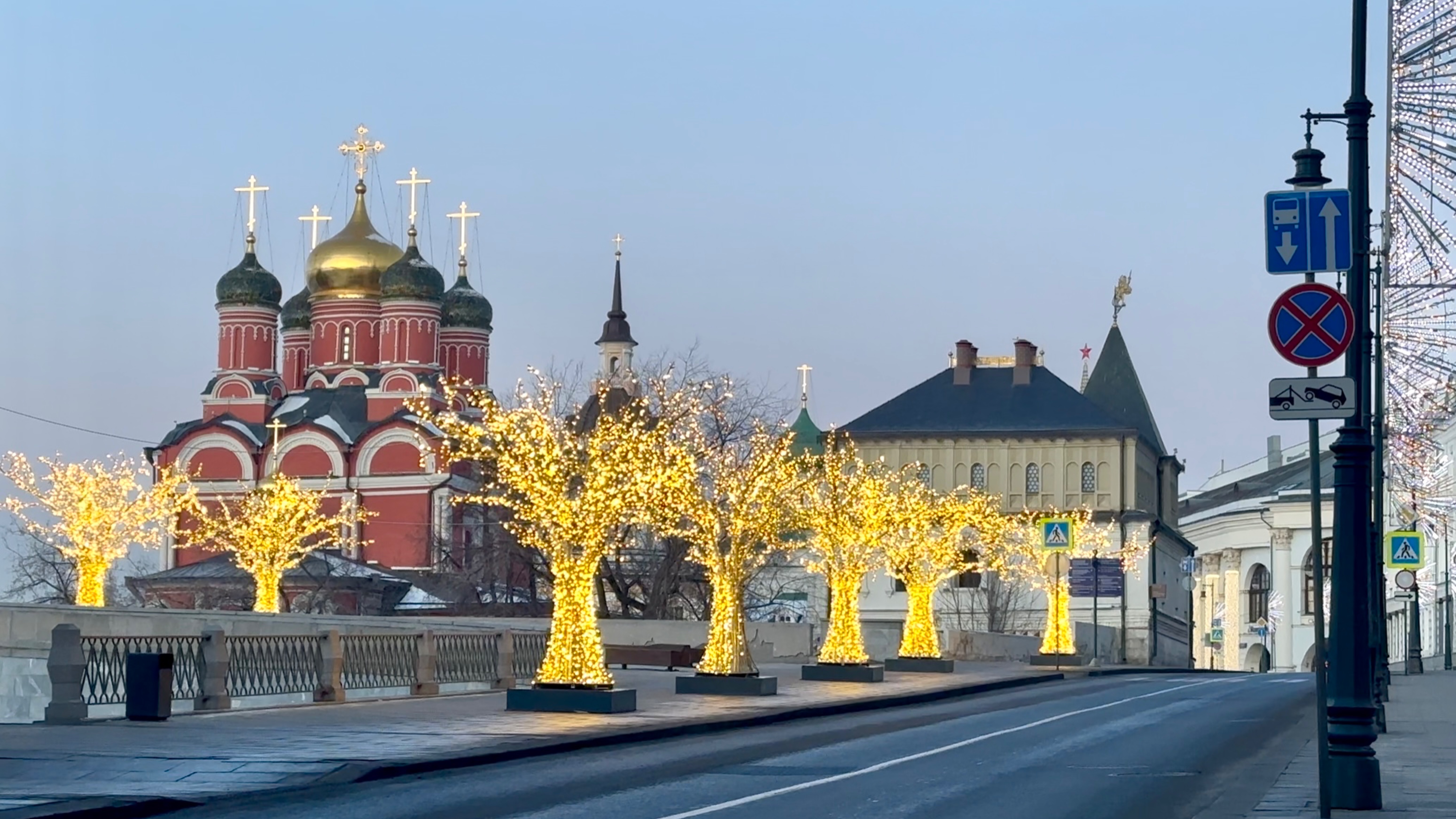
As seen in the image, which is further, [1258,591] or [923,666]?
[1258,591]

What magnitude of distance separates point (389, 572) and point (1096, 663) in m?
37.7

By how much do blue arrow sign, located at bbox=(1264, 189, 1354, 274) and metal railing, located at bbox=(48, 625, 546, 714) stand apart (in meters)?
16.0

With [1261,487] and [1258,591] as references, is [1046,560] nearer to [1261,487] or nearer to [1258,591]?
[1258,591]

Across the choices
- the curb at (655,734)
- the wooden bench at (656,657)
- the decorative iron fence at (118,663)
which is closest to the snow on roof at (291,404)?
the wooden bench at (656,657)

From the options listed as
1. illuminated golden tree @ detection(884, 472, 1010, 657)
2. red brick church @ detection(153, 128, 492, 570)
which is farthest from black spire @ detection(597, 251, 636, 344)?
illuminated golden tree @ detection(884, 472, 1010, 657)

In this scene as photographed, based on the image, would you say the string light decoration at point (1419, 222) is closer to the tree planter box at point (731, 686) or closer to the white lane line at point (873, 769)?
the white lane line at point (873, 769)

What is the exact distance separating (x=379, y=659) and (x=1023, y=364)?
74.9m

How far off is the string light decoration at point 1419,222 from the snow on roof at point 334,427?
75106 millimetres

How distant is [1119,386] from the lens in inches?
4712

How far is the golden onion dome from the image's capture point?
359 feet

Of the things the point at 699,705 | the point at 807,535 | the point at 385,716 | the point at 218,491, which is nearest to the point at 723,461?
the point at 699,705

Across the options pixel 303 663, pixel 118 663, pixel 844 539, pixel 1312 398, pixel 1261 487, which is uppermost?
pixel 1261 487

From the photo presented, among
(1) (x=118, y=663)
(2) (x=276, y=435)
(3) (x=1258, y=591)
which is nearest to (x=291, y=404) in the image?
(2) (x=276, y=435)

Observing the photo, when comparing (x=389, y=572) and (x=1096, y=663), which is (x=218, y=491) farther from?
(x=1096, y=663)
